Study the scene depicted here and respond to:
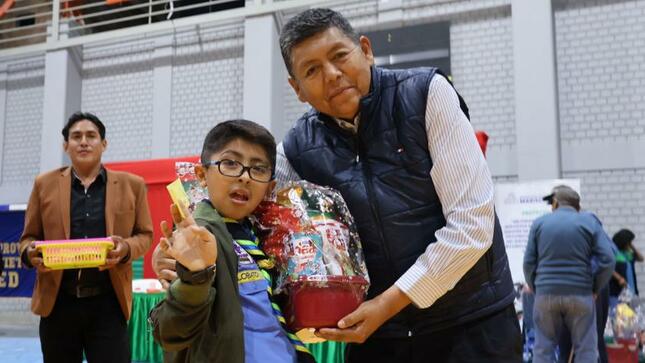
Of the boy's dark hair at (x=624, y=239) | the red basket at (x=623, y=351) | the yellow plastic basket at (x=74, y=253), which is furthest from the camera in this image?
the boy's dark hair at (x=624, y=239)

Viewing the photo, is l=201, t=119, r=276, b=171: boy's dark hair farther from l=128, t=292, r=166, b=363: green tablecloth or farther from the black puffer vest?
l=128, t=292, r=166, b=363: green tablecloth

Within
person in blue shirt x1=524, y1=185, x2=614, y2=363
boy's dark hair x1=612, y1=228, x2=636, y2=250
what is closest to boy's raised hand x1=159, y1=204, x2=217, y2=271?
person in blue shirt x1=524, y1=185, x2=614, y2=363

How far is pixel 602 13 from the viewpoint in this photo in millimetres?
7297

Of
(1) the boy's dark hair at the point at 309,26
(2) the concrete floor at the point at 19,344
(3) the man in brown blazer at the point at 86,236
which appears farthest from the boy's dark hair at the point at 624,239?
(2) the concrete floor at the point at 19,344

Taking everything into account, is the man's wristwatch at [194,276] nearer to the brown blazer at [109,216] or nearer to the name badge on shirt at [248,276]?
the name badge on shirt at [248,276]

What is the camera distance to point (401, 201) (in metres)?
1.39

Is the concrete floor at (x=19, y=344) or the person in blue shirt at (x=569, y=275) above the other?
the person in blue shirt at (x=569, y=275)

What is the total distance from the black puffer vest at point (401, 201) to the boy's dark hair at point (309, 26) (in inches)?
5.9

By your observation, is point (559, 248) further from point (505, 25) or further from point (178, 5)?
point (178, 5)

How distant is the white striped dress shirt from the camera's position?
126 centimetres

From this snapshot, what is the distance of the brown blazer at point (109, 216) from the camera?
2674 millimetres

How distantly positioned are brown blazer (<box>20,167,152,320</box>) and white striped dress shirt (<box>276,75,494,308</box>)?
1794 millimetres

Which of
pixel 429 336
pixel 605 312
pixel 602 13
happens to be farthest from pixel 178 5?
pixel 429 336

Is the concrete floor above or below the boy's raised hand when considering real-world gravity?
below
